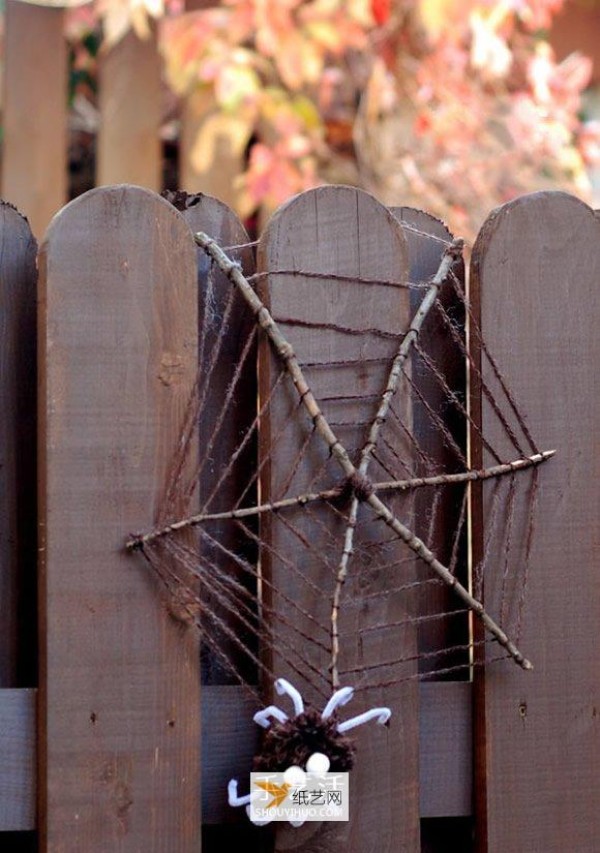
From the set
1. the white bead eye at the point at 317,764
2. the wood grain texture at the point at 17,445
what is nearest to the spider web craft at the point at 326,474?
the white bead eye at the point at 317,764

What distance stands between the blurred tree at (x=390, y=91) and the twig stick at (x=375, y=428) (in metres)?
2.44

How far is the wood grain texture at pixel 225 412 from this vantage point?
179 centimetres

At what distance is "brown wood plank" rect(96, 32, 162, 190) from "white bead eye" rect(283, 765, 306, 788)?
9.57 feet

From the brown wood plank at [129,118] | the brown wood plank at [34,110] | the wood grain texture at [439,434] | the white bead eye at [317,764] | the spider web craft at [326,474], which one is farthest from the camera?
the brown wood plank at [129,118]

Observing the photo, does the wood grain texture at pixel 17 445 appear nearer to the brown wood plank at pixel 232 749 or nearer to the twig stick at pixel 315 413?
the brown wood plank at pixel 232 749

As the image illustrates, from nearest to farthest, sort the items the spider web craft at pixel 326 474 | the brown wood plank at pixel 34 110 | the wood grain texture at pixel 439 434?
the spider web craft at pixel 326 474 < the wood grain texture at pixel 439 434 < the brown wood plank at pixel 34 110

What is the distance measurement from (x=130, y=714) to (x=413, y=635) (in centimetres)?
43

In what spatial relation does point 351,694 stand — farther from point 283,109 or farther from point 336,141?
point 336,141

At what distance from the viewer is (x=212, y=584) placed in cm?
175

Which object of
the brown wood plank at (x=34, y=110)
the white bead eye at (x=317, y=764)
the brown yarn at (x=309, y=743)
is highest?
the brown wood plank at (x=34, y=110)

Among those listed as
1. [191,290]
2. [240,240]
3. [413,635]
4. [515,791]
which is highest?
[240,240]

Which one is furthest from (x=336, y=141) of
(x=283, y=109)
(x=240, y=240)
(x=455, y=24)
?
(x=240, y=240)

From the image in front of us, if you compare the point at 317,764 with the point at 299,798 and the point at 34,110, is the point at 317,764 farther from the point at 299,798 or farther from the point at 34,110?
the point at 34,110

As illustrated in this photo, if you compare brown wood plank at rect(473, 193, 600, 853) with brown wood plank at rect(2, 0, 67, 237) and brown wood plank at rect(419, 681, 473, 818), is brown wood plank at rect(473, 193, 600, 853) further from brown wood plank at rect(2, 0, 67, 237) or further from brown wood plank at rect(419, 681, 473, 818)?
brown wood plank at rect(2, 0, 67, 237)
